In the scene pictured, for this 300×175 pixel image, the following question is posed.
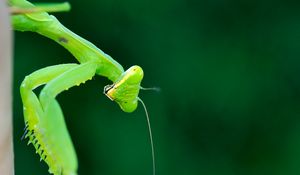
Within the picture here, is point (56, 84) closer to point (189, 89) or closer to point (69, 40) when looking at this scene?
point (69, 40)

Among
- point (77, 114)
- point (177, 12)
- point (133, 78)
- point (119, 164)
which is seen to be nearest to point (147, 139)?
point (119, 164)

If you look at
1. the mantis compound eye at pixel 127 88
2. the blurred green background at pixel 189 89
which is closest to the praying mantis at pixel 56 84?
the mantis compound eye at pixel 127 88

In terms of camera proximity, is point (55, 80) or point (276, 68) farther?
point (276, 68)

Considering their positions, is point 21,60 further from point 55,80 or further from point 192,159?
point 55,80

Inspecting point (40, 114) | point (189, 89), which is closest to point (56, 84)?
point (40, 114)

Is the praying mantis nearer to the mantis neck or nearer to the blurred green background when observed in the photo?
the mantis neck

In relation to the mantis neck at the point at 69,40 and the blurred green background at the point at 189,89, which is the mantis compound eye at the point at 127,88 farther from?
the blurred green background at the point at 189,89

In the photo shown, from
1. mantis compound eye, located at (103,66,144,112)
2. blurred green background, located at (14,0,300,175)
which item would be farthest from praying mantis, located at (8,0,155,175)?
blurred green background, located at (14,0,300,175)

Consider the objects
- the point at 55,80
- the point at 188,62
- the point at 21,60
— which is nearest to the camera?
the point at 55,80
